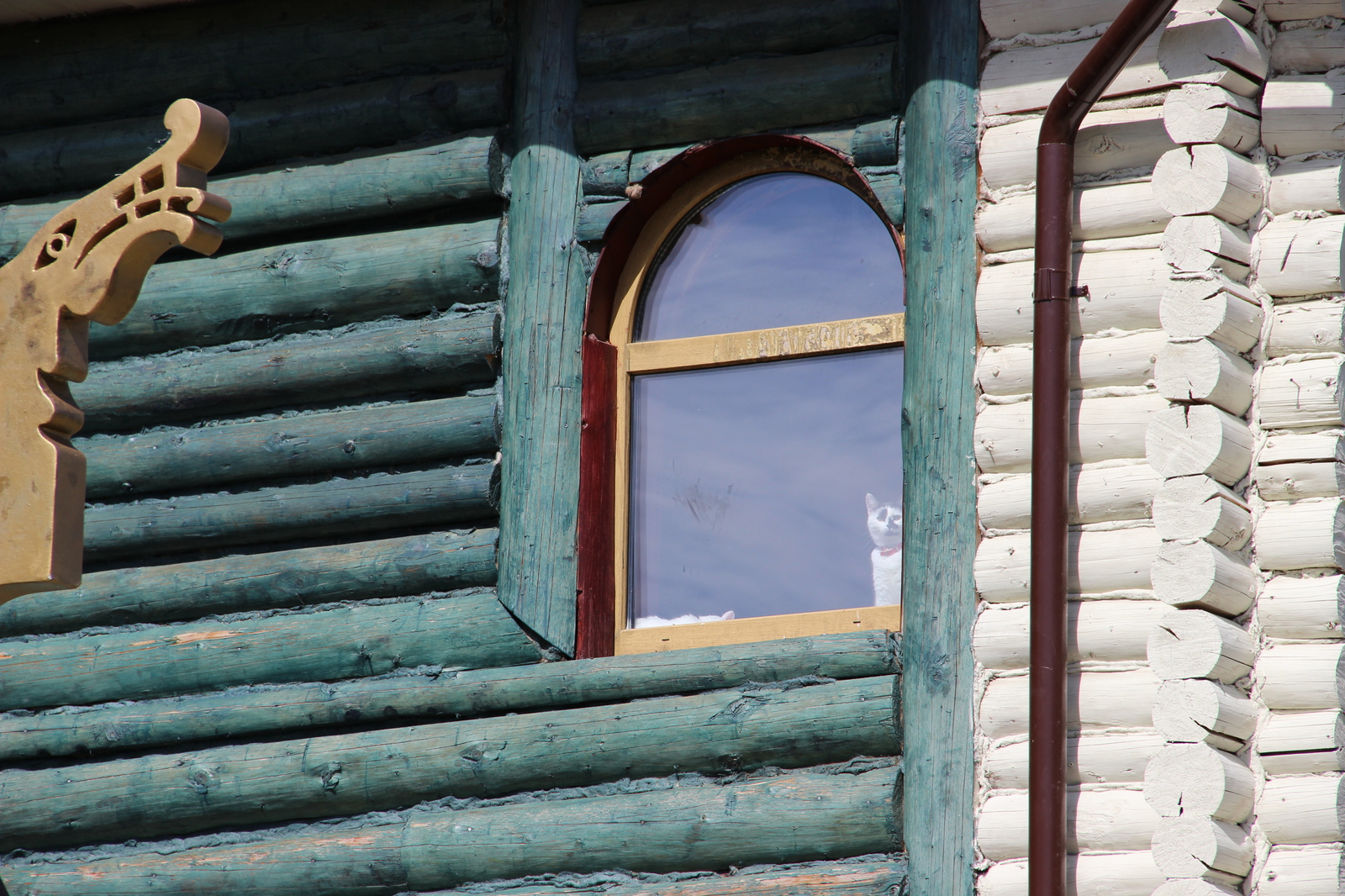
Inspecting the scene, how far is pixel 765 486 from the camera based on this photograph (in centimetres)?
495

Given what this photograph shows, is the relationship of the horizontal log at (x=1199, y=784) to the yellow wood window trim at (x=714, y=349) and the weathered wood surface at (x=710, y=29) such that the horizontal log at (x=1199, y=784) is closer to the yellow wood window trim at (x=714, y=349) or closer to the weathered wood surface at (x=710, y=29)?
the yellow wood window trim at (x=714, y=349)

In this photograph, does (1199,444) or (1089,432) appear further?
(1089,432)

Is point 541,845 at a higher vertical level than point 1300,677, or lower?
lower

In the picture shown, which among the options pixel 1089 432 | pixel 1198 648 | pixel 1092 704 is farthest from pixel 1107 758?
pixel 1089 432

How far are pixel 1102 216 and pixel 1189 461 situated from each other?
75cm

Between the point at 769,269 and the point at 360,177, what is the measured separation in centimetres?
141

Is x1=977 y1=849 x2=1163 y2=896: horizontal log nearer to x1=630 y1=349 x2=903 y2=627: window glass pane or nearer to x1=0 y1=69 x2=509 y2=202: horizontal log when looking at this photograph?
x1=630 y1=349 x2=903 y2=627: window glass pane

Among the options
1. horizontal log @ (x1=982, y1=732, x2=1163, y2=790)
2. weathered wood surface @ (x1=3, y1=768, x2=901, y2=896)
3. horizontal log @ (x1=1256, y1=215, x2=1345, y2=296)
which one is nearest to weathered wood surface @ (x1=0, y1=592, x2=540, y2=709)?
weathered wood surface @ (x1=3, y1=768, x2=901, y2=896)

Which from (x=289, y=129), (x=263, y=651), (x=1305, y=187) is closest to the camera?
(x=1305, y=187)

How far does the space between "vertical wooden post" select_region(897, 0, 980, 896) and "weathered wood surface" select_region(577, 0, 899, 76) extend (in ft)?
0.59

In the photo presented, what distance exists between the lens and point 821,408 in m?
4.93

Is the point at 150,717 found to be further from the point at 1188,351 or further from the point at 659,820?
the point at 1188,351

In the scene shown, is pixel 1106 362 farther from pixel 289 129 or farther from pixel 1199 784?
pixel 289 129

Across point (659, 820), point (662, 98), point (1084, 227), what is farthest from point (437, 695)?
point (1084, 227)
